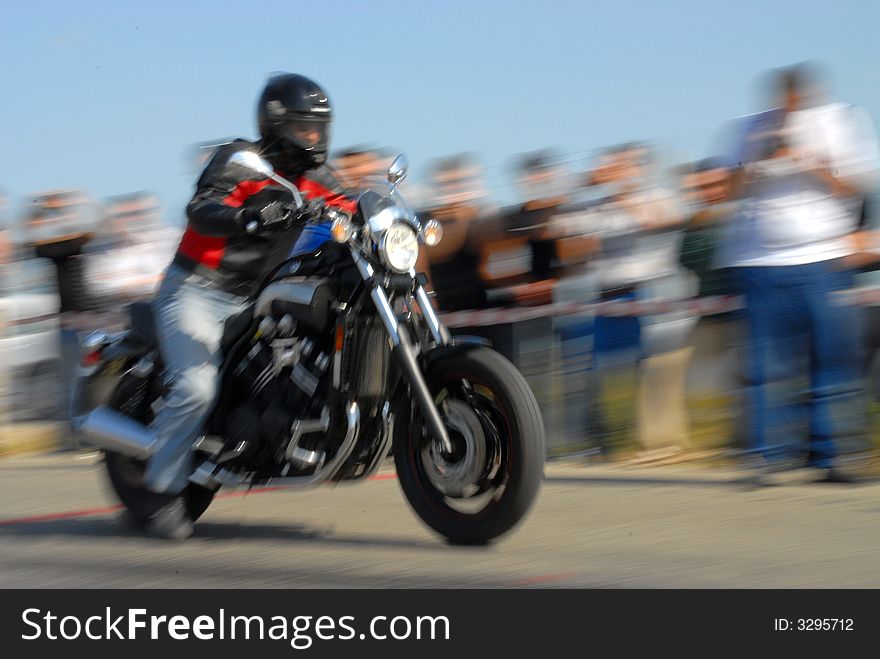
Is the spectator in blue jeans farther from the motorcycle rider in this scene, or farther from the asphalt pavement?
the motorcycle rider

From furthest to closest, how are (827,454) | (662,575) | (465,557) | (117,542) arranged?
(827,454), (117,542), (465,557), (662,575)

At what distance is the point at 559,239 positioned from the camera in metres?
8.97

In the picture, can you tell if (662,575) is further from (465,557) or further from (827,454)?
(827,454)

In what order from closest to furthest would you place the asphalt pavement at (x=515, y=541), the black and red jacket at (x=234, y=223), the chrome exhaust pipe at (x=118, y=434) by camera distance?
the asphalt pavement at (x=515, y=541) < the black and red jacket at (x=234, y=223) < the chrome exhaust pipe at (x=118, y=434)

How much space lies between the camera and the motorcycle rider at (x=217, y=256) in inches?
237

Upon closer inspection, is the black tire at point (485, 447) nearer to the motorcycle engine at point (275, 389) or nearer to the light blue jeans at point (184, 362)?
the motorcycle engine at point (275, 389)

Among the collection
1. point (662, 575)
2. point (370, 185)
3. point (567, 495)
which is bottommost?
point (567, 495)

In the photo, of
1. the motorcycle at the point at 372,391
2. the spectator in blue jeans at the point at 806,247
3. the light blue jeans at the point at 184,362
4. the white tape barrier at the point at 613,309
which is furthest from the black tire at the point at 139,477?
the white tape barrier at the point at 613,309

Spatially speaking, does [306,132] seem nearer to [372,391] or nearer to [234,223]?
[234,223]

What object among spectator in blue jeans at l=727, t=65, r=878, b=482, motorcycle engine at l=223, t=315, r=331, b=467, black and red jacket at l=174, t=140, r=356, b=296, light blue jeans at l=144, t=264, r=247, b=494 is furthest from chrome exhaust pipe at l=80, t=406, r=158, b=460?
spectator in blue jeans at l=727, t=65, r=878, b=482

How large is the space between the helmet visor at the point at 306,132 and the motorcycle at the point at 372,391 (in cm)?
32

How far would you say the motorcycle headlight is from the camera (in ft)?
18.1
